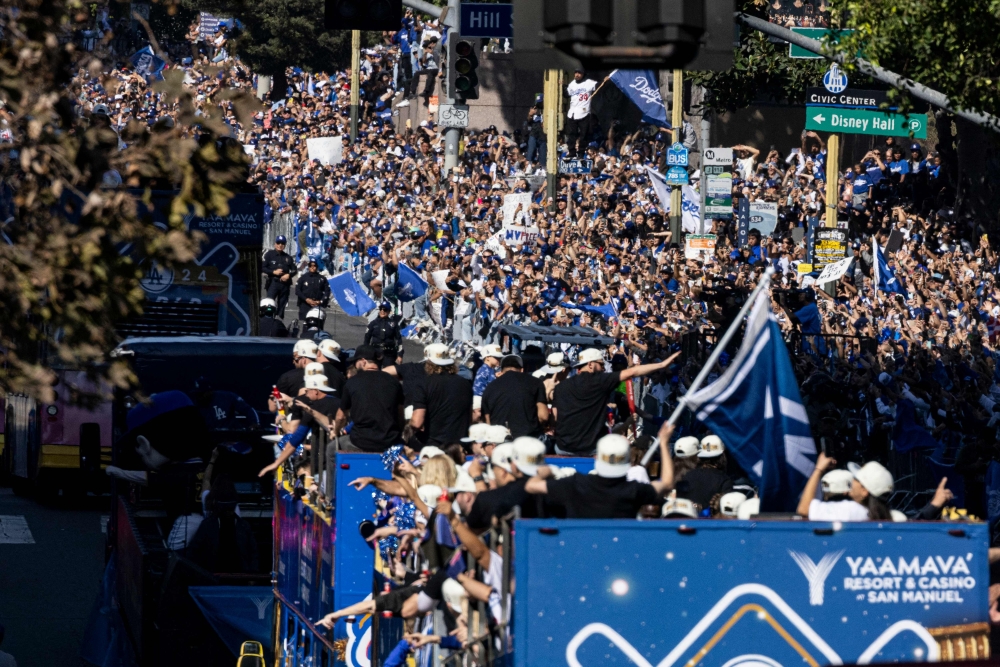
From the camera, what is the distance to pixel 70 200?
714 cm

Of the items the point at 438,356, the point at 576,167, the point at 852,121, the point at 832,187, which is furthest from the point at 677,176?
the point at 438,356

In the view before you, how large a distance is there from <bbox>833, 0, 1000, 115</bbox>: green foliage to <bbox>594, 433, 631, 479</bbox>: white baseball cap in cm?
843

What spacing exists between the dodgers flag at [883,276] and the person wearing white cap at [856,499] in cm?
1457

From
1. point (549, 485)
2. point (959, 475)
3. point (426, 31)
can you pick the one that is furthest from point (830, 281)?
point (426, 31)

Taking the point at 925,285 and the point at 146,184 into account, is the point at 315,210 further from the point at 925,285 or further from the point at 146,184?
the point at 146,184

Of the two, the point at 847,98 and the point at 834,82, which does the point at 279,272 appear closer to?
the point at 834,82

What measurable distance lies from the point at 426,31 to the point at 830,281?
26813 mm

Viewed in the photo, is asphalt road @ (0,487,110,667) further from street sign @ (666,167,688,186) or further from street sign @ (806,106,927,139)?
street sign @ (666,167,688,186)

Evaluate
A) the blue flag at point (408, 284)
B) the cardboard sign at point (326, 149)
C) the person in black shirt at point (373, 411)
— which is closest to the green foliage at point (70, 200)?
the person in black shirt at point (373, 411)

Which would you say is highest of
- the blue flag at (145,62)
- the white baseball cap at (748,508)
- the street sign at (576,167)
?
the blue flag at (145,62)

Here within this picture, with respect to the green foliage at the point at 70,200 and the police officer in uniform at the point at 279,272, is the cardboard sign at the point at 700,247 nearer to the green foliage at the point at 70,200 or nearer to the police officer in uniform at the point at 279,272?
the police officer in uniform at the point at 279,272

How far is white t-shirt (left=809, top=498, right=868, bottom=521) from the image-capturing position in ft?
30.4

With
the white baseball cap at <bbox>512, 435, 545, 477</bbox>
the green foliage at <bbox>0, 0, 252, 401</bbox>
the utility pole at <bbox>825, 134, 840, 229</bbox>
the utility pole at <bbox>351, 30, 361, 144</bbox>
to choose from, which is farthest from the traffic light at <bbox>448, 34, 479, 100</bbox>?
the utility pole at <bbox>351, 30, 361, 144</bbox>

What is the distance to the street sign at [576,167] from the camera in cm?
3472
